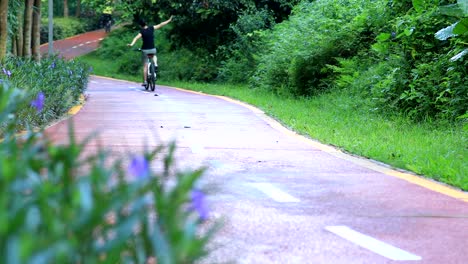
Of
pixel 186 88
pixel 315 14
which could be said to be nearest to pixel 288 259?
pixel 315 14

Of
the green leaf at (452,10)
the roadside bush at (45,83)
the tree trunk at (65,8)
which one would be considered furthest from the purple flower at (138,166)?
the tree trunk at (65,8)

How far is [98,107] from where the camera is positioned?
51.8 ft

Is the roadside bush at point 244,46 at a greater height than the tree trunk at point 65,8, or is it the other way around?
the roadside bush at point 244,46

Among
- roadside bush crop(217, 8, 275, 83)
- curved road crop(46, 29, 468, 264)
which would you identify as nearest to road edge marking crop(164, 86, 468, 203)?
curved road crop(46, 29, 468, 264)

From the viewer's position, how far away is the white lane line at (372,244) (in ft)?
15.4

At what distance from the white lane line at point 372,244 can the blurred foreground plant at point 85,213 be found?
10.2ft

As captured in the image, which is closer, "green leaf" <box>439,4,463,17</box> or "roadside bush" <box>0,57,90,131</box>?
"green leaf" <box>439,4,463,17</box>

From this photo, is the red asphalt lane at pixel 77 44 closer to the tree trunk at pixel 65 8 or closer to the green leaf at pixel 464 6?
the tree trunk at pixel 65 8

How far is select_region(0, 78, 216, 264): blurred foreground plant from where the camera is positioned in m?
1.33

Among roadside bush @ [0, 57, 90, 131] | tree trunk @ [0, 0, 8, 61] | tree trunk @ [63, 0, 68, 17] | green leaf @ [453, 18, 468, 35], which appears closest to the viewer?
green leaf @ [453, 18, 468, 35]

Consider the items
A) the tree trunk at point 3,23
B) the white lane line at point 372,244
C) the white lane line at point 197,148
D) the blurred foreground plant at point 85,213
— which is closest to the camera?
the blurred foreground plant at point 85,213

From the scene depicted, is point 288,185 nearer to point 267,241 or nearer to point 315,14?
point 267,241

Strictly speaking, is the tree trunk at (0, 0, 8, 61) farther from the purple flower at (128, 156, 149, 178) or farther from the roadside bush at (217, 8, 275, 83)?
the roadside bush at (217, 8, 275, 83)

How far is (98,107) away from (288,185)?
9362 millimetres
